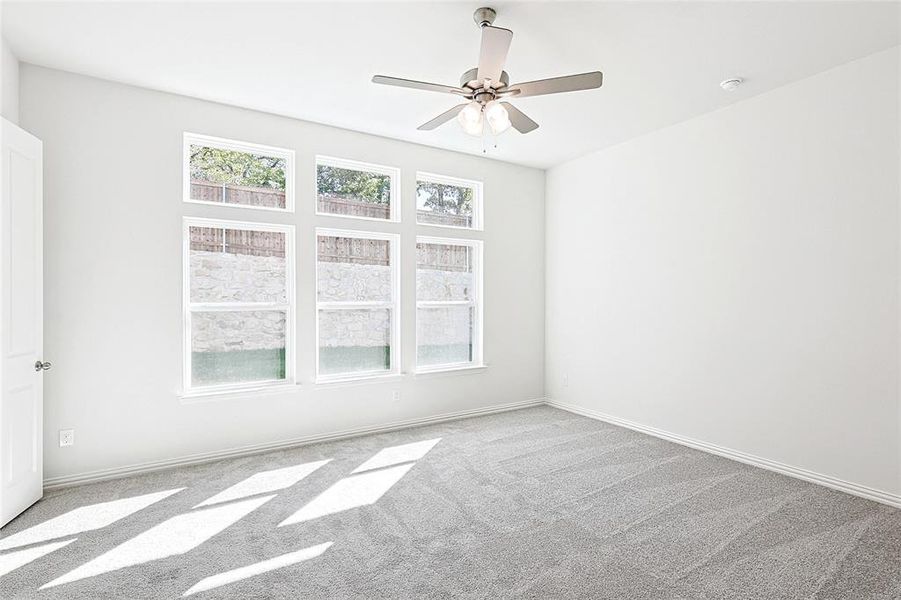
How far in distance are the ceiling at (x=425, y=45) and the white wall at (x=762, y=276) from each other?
38 cm

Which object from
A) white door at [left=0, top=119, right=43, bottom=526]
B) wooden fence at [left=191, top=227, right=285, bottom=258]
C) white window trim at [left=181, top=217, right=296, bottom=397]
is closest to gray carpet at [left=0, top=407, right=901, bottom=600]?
white door at [left=0, top=119, right=43, bottom=526]

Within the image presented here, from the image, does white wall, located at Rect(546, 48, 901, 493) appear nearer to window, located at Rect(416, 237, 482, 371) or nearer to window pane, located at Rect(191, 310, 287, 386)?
window, located at Rect(416, 237, 482, 371)

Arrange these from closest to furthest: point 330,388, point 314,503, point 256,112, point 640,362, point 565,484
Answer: point 314,503
point 565,484
point 256,112
point 330,388
point 640,362

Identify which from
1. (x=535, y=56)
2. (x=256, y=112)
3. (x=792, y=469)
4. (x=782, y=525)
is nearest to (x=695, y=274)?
(x=792, y=469)

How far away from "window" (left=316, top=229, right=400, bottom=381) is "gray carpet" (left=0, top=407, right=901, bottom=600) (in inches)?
39.1

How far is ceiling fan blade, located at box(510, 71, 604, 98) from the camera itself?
2.44 m

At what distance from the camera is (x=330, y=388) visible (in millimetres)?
4273

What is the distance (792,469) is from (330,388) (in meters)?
3.73

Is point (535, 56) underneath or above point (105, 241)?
above

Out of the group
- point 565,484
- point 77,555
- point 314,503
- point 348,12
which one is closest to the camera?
point 77,555

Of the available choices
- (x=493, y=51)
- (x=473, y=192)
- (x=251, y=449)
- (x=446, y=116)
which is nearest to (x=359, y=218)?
(x=473, y=192)

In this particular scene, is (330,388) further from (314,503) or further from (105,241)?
(105,241)

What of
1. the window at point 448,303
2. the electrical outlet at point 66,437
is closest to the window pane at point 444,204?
the window at point 448,303

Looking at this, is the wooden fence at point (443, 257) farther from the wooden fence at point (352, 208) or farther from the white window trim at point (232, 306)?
the white window trim at point (232, 306)
